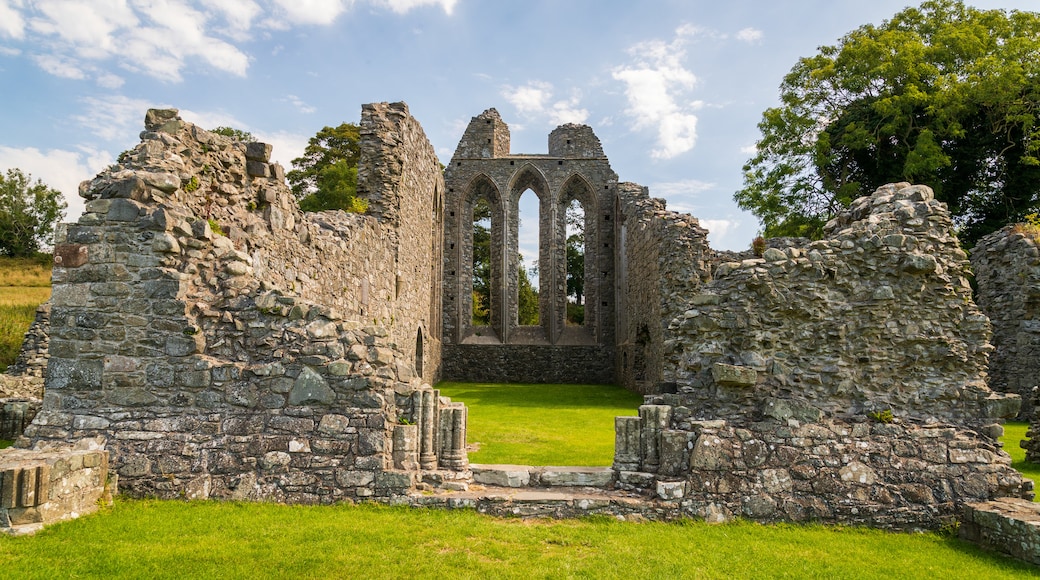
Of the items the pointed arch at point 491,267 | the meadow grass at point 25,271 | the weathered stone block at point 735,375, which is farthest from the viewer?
the meadow grass at point 25,271

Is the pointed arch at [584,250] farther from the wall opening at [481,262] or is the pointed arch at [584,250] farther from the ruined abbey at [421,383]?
the ruined abbey at [421,383]

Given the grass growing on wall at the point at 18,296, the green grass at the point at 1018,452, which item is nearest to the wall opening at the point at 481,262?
the grass growing on wall at the point at 18,296

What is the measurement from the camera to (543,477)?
6.70 m

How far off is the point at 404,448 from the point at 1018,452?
9.64 m

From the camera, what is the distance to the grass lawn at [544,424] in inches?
342

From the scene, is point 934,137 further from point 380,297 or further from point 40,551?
point 40,551

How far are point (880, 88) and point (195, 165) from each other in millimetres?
23976

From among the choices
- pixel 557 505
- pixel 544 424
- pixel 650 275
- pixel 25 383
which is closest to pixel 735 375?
pixel 557 505

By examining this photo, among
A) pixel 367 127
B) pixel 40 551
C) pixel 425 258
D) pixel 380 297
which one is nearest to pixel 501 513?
pixel 40 551

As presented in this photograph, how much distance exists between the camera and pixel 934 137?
2248 centimetres

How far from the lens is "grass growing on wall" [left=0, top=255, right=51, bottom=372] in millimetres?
18312

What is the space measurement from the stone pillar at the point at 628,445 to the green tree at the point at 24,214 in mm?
38670

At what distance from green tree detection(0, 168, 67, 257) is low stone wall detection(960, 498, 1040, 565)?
4150 centimetres

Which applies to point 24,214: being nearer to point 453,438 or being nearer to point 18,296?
point 18,296
